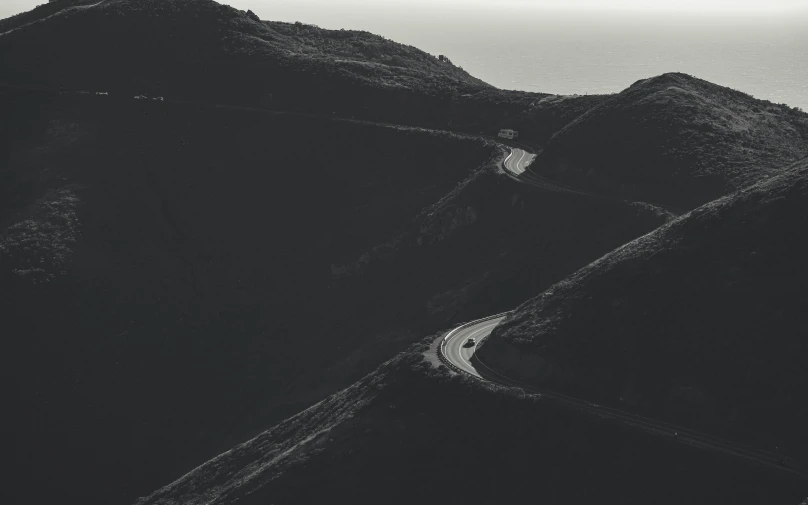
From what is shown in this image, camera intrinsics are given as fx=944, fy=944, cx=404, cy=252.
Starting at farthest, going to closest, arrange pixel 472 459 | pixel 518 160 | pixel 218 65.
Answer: pixel 218 65
pixel 518 160
pixel 472 459

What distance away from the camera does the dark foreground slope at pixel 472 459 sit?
42.4 metres

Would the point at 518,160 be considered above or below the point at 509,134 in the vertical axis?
below

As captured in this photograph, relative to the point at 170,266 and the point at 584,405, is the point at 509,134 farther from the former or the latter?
the point at 584,405

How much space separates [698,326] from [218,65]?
76331 mm

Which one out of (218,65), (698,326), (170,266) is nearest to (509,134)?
(170,266)

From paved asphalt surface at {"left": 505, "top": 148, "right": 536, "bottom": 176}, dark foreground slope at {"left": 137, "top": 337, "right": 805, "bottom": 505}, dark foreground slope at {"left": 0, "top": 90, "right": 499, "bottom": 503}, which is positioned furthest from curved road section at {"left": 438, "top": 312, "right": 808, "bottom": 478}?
paved asphalt surface at {"left": 505, "top": 148, "right": 536, "bottom": 176}

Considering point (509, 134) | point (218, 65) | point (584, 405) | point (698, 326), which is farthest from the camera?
point (218, 65)

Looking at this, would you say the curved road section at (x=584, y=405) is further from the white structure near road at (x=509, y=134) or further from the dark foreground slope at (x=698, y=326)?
the white structure near road at (x=509, y=134)

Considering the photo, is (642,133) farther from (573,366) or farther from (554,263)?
(573,366)

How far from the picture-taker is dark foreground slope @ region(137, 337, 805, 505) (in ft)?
139

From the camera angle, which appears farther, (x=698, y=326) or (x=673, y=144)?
(x=673, y=144)

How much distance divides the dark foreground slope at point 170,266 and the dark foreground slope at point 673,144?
11.8 m

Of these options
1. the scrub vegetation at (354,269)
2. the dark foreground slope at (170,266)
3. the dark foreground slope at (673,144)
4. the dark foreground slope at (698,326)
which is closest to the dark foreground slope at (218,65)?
the scrub vegetation at (354,269)

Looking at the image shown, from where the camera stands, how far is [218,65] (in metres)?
111
